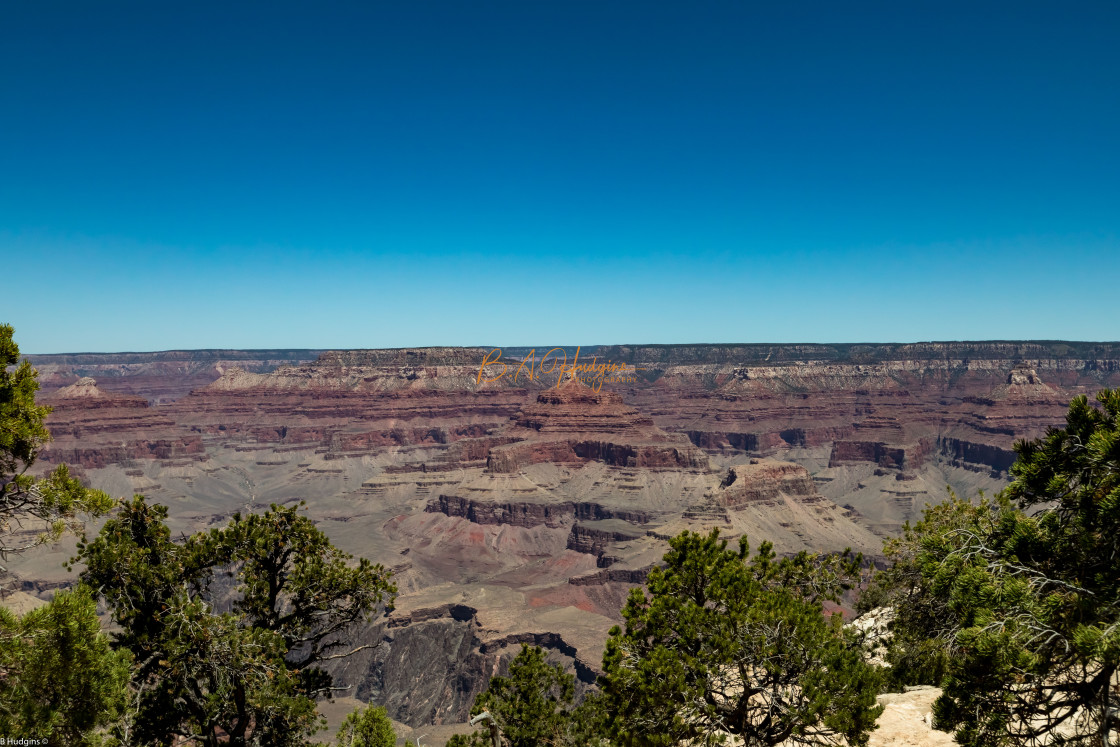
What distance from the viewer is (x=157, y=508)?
2167 cm

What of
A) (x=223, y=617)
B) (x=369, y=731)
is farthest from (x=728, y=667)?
(x=369, y=731)

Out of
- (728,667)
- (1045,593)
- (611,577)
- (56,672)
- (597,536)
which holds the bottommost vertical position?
(611,577)

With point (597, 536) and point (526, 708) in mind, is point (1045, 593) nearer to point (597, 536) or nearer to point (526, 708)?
point (526, 708)

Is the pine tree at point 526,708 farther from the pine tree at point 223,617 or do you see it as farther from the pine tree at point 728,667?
the pine tree at point 728,667

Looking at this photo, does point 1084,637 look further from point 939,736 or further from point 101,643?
point 101,643

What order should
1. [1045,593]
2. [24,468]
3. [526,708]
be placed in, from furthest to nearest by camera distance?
1. [526,708]
2. [24,468]
3. [1045,593]

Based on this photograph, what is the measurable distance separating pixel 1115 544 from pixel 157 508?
24330mm

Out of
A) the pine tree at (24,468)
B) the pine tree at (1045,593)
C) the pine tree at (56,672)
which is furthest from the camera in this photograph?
the pine tree at (24,468)

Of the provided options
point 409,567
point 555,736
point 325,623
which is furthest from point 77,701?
point 409,567

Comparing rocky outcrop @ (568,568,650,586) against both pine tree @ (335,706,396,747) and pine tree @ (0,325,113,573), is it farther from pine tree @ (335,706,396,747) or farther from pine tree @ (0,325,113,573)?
pine tree @ (0,325,113,573)

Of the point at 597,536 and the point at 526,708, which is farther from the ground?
the point at 526,708

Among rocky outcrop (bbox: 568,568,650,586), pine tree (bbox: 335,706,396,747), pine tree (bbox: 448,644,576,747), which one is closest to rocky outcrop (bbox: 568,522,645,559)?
rocky outcrop (bbox: 568,568,650,586)

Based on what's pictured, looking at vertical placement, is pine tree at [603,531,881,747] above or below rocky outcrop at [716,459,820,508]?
above

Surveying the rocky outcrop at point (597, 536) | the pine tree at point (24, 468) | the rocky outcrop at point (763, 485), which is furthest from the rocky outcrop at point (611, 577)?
the pine tree at point (24, 468)
